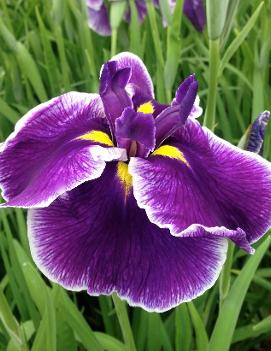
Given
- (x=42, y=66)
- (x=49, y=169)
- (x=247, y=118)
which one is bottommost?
(x=247, y=118)

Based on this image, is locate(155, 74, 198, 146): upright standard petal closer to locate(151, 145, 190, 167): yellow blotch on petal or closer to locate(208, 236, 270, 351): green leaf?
locate(151, 145, 190, 167): yellow blotch on petal

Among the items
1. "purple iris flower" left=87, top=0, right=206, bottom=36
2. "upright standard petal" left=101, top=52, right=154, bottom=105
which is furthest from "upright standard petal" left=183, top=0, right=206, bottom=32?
"upright standard petal" left=101, top=52, right=154, bottom=105

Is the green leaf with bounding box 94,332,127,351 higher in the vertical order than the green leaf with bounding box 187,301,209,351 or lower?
lower

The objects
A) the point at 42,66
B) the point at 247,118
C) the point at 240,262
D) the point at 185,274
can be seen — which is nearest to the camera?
the point at 185,274

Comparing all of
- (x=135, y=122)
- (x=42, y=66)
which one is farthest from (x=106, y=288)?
(x=42, y=66)

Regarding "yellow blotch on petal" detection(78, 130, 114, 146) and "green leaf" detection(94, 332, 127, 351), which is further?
"green leaf" detection(94, 332, 127, 351)

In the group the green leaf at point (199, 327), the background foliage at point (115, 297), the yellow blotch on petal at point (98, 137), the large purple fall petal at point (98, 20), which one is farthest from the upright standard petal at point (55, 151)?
the large purple fall petal at point (98, 20)

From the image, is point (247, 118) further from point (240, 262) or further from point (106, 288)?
point (106, 288)

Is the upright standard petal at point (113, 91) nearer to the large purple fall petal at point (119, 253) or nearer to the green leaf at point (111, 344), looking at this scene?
the large purple fall petal at point (119, 253)

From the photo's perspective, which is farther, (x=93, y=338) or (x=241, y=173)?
(x=93, y=338)
